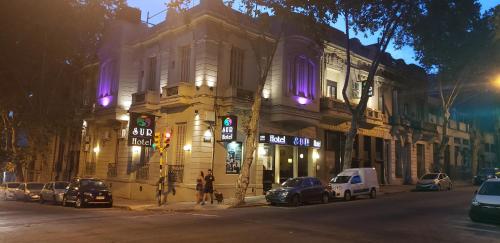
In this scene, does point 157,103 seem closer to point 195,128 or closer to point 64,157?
point 195,128

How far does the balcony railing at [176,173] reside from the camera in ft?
84.1

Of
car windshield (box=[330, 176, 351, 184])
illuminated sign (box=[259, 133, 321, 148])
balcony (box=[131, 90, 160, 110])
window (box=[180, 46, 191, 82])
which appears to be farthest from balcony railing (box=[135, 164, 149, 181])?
car windshield (box=[330, 176, 351, 184])

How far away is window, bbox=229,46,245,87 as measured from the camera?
27203 millimetres

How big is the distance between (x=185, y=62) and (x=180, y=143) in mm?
5237

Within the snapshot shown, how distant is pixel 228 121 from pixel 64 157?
2165cm

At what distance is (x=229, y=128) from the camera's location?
24797mm

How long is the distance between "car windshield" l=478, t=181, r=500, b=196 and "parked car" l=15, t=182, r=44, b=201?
1033 inches

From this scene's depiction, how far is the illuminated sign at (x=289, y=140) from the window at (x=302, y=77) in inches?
115

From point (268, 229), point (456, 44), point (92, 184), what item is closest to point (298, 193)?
point (268, 229)

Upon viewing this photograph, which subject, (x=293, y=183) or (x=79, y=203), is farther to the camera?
(x=293, y=183)

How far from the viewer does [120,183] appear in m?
29.6

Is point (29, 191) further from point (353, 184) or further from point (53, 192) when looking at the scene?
point (353, 184)

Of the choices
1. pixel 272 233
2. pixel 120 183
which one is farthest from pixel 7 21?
pixel 272 233

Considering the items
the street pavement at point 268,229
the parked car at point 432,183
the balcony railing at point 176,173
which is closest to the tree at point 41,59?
the balcony railing at point 176,173
